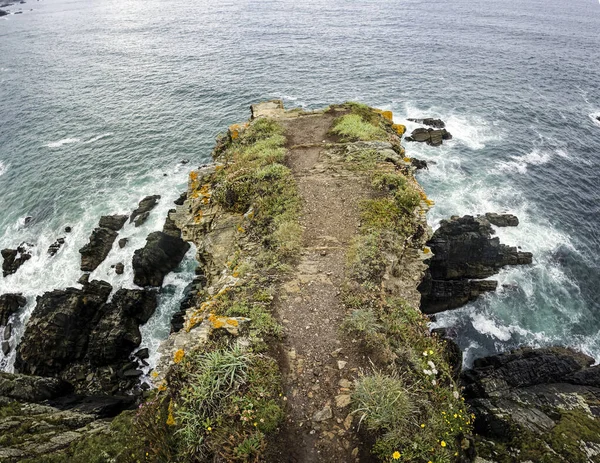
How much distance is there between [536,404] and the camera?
2047 centimetres

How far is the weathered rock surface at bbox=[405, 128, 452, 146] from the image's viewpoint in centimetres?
4756

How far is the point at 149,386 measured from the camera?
25453 millimetres

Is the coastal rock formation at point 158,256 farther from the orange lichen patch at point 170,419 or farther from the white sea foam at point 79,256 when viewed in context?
the orange lichen patch at point 170,419

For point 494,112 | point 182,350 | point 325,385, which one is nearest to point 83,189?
point 182,350

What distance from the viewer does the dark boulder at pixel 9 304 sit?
3035cm

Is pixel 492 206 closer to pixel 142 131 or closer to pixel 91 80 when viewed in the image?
pixel 142 131

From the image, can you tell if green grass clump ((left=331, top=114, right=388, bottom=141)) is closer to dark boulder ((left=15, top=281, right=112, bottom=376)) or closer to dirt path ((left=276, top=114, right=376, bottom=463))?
dirt path ((left=276, top=114, right=376, bottom=463))

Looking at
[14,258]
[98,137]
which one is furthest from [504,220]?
[98,137]

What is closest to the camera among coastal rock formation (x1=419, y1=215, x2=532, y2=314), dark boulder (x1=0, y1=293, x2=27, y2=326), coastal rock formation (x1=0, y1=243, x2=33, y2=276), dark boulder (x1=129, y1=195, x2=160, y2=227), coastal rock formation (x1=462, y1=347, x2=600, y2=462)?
coastal rock formation (x1=462, y1=347, x2=600, y2=462)

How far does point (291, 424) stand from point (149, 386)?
19866mm

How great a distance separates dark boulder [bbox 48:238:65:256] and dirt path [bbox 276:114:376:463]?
28.8m

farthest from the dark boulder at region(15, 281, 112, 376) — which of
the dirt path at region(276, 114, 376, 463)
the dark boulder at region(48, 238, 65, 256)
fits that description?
the dirt path at region(276, 114, 376, 463)

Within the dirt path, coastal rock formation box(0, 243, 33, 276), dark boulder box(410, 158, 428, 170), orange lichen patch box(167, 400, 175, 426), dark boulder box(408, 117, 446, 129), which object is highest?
the dirt path

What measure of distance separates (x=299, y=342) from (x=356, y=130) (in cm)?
1787
